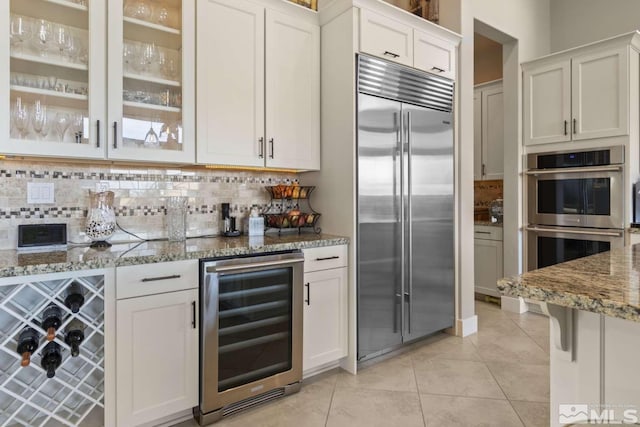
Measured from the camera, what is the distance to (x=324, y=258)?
2.45 metres

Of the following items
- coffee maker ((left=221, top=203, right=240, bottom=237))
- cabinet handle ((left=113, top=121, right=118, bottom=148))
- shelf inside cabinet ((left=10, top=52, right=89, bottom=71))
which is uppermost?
shelf inside cabinet ((left=10, top=52, right=89, bottom=71))

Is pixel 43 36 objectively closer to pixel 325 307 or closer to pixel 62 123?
pixel 62 123

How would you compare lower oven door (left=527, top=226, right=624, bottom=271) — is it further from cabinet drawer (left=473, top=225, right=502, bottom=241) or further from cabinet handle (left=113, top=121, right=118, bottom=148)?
cabinet handle (left=113, top=121, right=118, bottom=148)

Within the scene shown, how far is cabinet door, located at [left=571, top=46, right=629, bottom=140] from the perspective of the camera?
10.8 ft

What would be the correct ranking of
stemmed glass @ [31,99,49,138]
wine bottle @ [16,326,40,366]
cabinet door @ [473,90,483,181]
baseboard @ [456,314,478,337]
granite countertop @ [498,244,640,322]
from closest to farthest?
1. granite countertop @ [498,244,640,322]
2. wine bottle @ [16,326,40,366]
3. stemmed glass @ [31,99,49,138]
4. baseboard @ [456,314,478,337]
5. cabinet door @ [473,90,483,181]

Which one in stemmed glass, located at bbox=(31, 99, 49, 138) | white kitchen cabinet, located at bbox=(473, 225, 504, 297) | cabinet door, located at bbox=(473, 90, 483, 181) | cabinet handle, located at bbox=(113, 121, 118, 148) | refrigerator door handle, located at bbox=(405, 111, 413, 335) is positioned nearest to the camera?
stemmed glass, located at bbox=(31, 99, 49, 138)

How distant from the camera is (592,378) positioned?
3.51 feet

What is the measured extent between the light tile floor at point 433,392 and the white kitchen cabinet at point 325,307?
18 cm

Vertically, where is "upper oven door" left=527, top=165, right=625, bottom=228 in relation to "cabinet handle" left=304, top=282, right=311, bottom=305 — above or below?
above

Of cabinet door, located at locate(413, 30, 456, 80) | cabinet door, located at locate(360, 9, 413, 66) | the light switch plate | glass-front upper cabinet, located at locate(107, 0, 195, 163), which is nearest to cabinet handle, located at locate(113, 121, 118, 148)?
glass-front upper cabinet, located at locate(107, 0, 195, 163)

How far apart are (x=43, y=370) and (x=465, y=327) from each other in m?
2.95

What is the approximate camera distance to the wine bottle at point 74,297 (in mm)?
1681

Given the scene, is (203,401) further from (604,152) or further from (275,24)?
(604,152)

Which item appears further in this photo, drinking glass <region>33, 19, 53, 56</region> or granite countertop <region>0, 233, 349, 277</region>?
drinking glass <region>33, 19, 53, 56</region>
